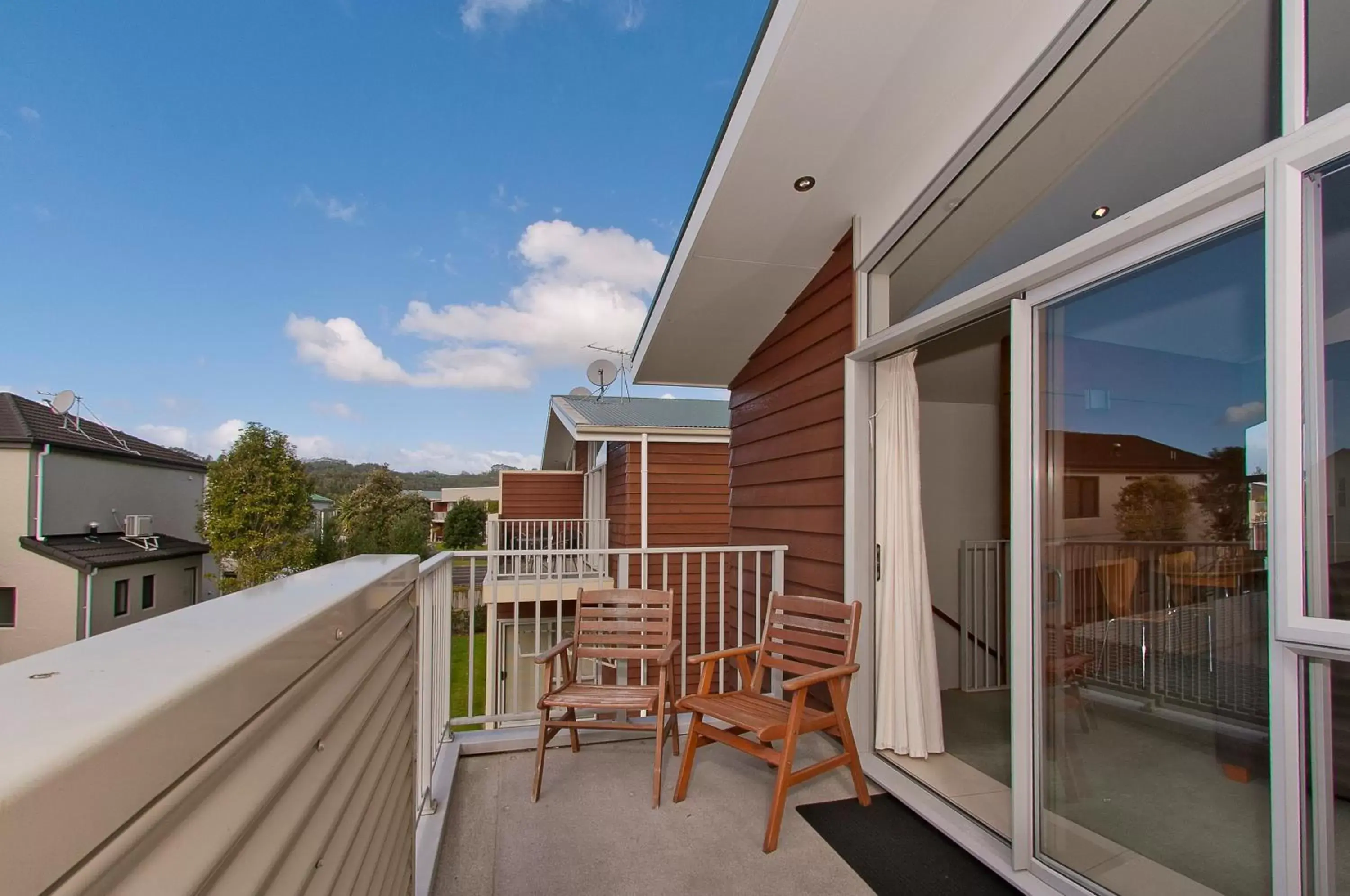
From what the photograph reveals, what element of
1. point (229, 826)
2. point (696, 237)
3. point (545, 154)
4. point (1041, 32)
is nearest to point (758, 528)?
point (696, 237)

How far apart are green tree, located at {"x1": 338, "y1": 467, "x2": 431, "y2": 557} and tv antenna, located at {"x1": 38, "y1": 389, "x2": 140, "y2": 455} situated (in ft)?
21.9

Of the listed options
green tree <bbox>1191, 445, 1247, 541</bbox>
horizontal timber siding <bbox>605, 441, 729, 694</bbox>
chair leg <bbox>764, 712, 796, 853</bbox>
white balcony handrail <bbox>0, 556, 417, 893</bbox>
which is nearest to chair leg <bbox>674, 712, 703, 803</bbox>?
chair leg <bbox>764, 712, 796, 853</bbox>

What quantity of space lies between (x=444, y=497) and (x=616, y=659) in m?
28.8

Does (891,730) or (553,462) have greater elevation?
(553,462)

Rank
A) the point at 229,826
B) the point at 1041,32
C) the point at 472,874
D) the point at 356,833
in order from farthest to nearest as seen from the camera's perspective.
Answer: the point at 472,874, the point at 1041,32, the point at 356,833, the point at 229,826

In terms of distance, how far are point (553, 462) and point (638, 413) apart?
660 centimetres

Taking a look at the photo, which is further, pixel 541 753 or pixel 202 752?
pixel 541 753

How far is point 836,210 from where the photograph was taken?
3.47 metres

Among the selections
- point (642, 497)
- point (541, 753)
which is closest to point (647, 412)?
point (642, 497)

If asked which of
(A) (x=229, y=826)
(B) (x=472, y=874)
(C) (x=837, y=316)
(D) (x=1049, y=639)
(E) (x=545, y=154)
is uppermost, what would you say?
(E) (x=545, y=154)

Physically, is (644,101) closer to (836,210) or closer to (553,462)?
(553,462)

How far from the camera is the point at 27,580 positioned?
15070 mm

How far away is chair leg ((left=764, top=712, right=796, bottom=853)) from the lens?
2.55m

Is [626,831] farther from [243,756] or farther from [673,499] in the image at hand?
[673,499]
